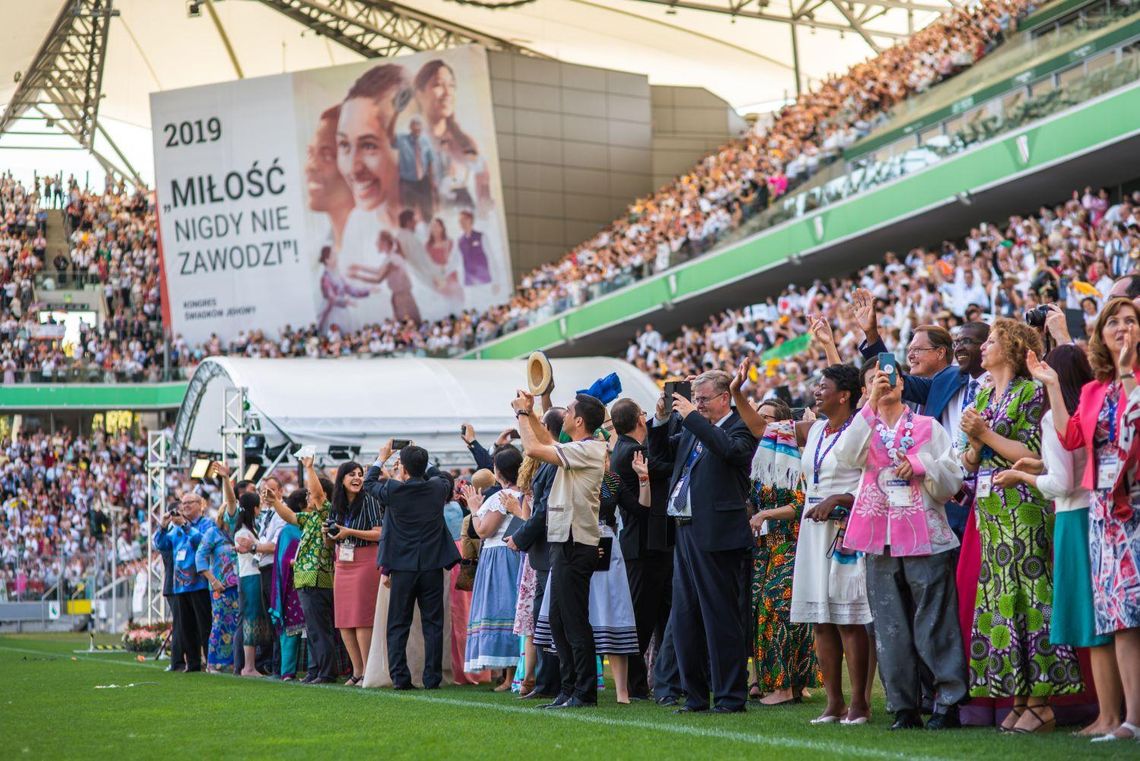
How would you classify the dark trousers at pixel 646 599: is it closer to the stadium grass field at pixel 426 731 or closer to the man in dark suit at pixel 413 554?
the stadium grass field at pixel 426 731

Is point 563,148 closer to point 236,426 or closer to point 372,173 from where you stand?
point 372,173

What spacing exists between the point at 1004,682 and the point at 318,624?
253 inches

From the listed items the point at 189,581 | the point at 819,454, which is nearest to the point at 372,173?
the point at 189,581

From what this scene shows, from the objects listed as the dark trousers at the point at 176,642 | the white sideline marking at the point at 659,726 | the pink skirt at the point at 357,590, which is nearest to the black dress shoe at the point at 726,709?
the white sideline marking at the point at 659,726

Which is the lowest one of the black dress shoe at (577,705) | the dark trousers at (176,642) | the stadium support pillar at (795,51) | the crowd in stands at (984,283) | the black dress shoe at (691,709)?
the black dress shoe at (691,709)

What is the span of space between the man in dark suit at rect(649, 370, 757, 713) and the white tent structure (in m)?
10.9

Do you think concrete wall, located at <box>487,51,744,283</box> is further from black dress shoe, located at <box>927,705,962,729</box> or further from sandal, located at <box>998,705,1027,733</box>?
sandal, located at <box>998,705,1027,733</box>

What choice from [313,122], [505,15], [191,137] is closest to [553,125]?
[505,15]

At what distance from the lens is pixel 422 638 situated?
11234 millimetres

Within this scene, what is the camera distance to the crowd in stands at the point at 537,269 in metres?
29.0

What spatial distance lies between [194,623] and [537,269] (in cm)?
3212

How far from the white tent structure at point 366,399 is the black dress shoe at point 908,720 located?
1235cm

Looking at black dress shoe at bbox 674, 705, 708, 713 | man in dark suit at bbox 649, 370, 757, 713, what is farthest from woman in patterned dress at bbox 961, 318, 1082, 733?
black dress shoe at bbox 674, 705, 708, 713

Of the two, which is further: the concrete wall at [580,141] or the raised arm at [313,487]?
the concrete wall at [580,141]
